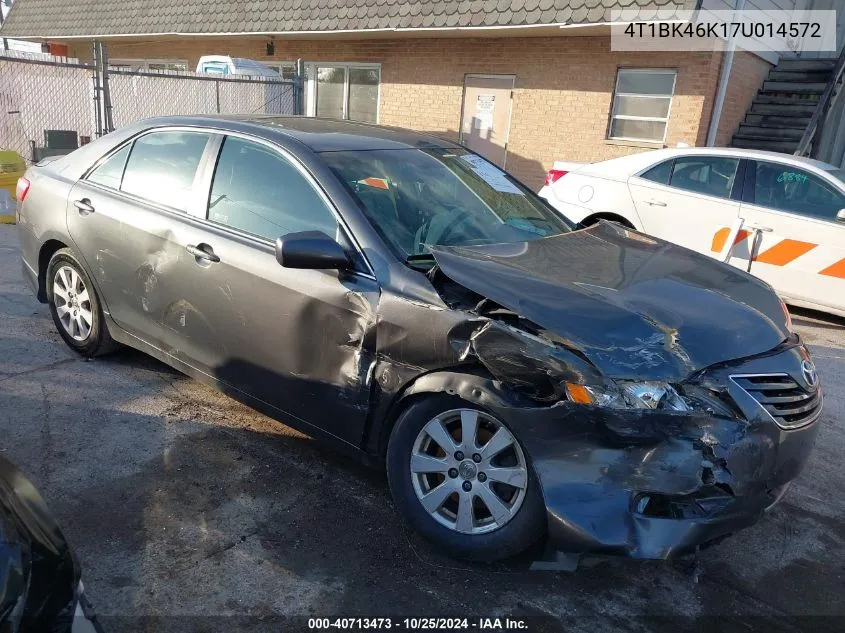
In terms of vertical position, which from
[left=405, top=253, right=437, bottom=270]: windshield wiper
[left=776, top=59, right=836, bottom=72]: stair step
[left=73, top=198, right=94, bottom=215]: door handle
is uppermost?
[left=776, top=59, right=836, bottom=72]: stair step

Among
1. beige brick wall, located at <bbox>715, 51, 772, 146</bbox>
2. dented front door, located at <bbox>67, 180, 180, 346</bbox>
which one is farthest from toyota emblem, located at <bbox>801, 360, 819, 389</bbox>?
beige brick wall, located at <bbox>715, 51, 772, 146</bbox>

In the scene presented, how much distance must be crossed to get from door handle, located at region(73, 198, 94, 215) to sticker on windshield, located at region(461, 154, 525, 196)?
2299mm

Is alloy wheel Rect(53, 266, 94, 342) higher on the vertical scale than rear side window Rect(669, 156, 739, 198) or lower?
lower

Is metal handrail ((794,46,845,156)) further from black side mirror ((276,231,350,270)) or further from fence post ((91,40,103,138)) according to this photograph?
fence post ((91,40,103,138))

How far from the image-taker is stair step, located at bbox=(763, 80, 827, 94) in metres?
11.5

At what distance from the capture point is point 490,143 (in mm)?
12109

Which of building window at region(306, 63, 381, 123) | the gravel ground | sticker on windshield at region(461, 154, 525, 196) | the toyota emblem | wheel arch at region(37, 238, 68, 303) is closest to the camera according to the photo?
the gravel ground

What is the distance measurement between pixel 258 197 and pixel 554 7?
25.7 ft

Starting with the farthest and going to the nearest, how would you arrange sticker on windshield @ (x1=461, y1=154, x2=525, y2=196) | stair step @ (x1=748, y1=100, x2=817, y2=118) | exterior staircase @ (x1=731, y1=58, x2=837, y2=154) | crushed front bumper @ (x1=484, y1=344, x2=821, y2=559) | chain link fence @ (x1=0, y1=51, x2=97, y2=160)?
chain link fence @ (x1=0, y1=51, x2=97, y2=160)
stair step @ (x1=748, y1=100, x2=817, y2=118)
exterior staircase @ (x1=731, y1=58, x2=837, y2=154)
sticker on windshield @ (x1=461, y1=154, x2=525, y2=196)
crushed front bumper @ (x1=484, y1=344, x2=821, y2=559)

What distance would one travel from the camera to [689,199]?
7.33 m

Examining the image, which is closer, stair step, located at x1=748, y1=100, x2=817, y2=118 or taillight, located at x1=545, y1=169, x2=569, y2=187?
taillight, located at x1=545, y1=169, x2=569, y2=187

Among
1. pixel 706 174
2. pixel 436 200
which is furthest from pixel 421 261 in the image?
pixel 706 174

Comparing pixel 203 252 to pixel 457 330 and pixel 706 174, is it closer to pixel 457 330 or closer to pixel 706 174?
pixel 457 330

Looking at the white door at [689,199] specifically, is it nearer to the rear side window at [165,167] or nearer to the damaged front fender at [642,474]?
the damaged front fender at [642,474]
